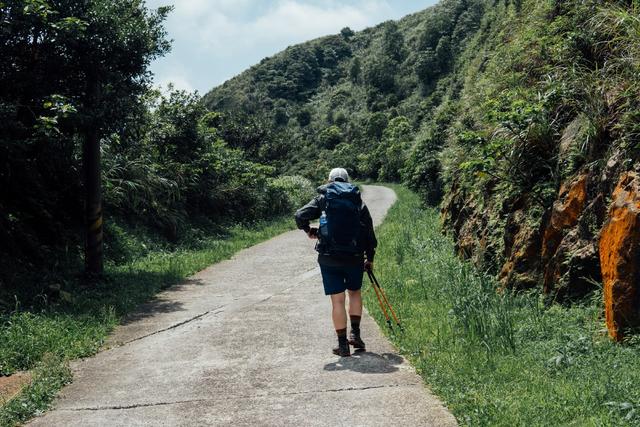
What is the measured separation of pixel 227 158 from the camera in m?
20.2

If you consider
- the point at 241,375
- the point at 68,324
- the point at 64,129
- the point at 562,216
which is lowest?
the point at 241,375

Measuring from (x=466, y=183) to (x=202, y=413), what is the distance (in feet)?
23.6

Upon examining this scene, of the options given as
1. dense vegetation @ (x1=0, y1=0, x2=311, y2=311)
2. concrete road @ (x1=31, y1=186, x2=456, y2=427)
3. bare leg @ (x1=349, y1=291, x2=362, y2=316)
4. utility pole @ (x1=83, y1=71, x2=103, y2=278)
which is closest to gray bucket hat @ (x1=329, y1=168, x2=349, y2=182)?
bare leg @ (x1=349, y1=291, x2=362, y2=316)

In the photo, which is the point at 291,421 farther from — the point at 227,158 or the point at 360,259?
the point at 227,158

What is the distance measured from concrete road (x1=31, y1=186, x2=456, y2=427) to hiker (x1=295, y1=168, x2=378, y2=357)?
1.29 ft

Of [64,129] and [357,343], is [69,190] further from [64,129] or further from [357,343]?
[357,343]

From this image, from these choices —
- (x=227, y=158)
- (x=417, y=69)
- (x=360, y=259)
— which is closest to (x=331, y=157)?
(x=417, y=69)

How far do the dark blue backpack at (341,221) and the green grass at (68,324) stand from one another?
108 inches

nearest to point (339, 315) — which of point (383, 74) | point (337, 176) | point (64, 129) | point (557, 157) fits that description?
point (337, 176)

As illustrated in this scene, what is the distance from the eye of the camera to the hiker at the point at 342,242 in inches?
220

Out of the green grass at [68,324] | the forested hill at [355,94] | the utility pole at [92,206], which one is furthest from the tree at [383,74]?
the utility pole at [92,206]

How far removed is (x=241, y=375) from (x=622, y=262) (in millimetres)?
3390

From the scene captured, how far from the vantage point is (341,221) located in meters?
5.58

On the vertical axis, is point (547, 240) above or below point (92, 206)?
below
